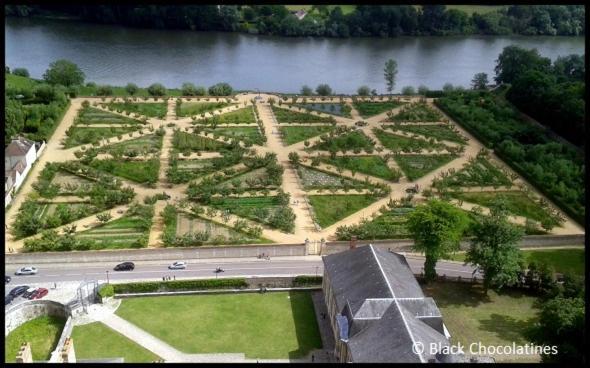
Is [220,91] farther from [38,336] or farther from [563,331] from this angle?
[563,331]

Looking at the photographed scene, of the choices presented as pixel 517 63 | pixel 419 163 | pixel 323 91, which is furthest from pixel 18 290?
pixel 517 63

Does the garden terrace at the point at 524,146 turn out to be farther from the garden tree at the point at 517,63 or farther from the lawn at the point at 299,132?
the lawn at the point at 299,132

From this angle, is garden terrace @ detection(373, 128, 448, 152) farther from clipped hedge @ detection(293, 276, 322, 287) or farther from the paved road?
clipped hedge @ detection(293, 276, 322, 287)

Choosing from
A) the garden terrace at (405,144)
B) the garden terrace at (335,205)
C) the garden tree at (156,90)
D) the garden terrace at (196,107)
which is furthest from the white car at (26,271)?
the garden tree at (156,90)

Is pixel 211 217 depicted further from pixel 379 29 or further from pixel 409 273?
pixel 379 29

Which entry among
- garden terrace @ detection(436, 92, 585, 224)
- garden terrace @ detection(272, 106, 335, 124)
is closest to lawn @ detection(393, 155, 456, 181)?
garden terrace @ detection(436, 92, 585, 224)

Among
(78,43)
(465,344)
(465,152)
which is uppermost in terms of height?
(78,43)

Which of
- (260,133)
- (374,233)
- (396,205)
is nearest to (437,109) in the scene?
(260,133)
